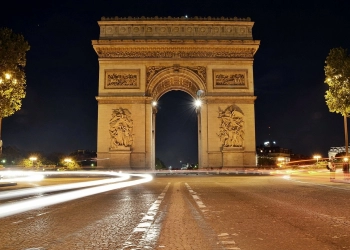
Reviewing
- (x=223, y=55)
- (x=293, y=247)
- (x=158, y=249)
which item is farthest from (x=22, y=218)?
(x=223, y=55)

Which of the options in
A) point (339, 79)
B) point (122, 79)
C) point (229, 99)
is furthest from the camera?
point (122, 79)

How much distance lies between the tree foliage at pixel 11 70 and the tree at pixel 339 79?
68.5ft

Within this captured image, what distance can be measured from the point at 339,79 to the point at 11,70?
21.7 metres

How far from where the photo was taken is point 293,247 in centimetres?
437

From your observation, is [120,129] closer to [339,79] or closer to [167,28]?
[167,28]

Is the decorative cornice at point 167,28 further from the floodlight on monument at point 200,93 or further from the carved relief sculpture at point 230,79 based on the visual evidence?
the floodlight on monument at point 200,93

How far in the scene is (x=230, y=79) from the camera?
3778 cm

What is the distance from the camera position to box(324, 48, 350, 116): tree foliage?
28.0 metres

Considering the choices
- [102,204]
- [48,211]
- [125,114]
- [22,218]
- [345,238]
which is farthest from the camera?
[125,114]

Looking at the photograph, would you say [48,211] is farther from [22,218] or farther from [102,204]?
[102,204]

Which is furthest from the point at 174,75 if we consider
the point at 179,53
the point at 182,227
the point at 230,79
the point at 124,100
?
the point at 182,227

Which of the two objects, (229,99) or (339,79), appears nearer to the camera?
(339,79)

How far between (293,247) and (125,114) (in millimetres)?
32985

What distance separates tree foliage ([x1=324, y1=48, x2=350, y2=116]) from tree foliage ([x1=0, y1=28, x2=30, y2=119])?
2089cm
